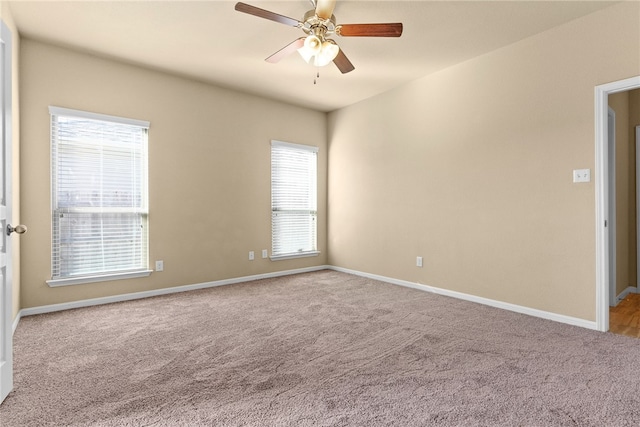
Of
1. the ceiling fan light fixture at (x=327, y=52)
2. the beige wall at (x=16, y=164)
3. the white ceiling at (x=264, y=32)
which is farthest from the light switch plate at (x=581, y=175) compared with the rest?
the beige wall at (x=16, y=164)

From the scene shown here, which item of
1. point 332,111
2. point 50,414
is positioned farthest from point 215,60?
point 50,414

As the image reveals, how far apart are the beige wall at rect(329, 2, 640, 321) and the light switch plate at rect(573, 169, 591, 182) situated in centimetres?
4

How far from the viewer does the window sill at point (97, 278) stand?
3.37 metres

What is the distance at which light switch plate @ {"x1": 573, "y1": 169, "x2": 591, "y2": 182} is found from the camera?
112 inches

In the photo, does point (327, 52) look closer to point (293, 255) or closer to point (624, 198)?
point (293, 255)

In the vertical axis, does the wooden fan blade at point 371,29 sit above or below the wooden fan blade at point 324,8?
below

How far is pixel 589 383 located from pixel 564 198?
1697mm

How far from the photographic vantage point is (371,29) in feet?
7.97

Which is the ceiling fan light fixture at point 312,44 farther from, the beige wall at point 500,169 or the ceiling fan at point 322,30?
the beige wall at point 500,169

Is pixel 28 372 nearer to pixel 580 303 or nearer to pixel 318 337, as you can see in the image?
pixel 318 337

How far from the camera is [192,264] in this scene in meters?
4.31

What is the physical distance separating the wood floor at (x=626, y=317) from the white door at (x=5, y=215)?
435 centimetres

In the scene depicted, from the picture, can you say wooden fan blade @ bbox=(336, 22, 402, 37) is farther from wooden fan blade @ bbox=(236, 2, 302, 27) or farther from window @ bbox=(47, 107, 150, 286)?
window @ bbox=(47, 107, 150, 286)

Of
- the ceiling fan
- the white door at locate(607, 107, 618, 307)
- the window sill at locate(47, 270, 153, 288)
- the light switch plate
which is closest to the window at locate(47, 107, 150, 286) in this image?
the window sill at locate(47, 270, 153, 288)
